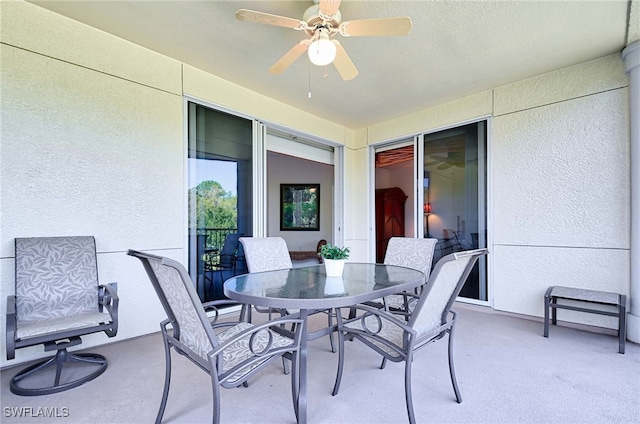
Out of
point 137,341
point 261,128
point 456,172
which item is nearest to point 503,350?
point 456,172

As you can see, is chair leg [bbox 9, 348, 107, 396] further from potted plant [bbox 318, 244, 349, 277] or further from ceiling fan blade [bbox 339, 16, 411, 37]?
ceiling fan blade [bbox 339, 16, 411, 37]

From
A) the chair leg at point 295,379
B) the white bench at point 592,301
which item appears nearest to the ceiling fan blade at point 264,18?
the chair leg at point 295,379

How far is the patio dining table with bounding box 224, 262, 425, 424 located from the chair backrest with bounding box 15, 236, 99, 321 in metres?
1.40

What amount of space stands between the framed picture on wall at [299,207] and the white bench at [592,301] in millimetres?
5852

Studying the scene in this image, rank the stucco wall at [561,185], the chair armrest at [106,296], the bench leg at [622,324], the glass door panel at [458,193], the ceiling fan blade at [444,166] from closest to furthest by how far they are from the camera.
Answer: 1. the chair armrest at [106,296]
2. the bench leg at [622,324]
3. the stucco wall at [561,185]
4. the glass door panel at [458,193]
5. the ceiling fan blade at [444,166]

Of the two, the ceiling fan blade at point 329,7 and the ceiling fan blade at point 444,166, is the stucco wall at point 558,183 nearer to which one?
the ceiling fan blade at point 444,166

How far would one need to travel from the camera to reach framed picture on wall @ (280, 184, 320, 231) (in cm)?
844

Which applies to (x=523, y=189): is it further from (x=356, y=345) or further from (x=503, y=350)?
(x=356, y=345)

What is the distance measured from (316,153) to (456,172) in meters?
2.34

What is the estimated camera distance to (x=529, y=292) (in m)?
3.58

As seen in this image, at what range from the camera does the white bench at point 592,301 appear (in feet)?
8.78

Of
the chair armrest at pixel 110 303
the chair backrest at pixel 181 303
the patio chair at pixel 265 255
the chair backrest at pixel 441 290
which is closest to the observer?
the chair backrest at pixel 181 303

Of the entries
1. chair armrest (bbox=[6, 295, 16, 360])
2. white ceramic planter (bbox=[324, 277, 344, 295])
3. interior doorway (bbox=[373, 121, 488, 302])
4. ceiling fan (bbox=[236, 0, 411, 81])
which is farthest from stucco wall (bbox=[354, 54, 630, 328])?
chair armrest (bbox=[6, 295, 16, 360])

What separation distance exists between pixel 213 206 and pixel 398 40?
268 centimetres
